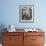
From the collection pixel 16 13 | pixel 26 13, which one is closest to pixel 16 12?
pixel 16 13

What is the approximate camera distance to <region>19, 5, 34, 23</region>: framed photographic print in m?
3.99

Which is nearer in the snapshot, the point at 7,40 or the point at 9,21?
the point at 7,40

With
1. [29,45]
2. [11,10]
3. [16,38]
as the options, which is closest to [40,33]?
A: [29,45]

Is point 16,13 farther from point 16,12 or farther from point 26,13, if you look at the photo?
point 26,13

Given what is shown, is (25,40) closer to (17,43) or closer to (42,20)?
(17,43)

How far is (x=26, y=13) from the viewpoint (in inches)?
158

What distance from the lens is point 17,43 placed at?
355 centimetres

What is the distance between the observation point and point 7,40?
11.6 ft

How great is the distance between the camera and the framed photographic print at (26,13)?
3.99 meters

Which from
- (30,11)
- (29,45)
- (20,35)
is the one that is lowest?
(29,45)

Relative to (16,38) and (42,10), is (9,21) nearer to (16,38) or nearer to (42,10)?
(16,38)

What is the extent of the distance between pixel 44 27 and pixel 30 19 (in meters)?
0.50

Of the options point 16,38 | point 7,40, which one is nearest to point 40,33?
point 16,38

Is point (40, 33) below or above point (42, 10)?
below
